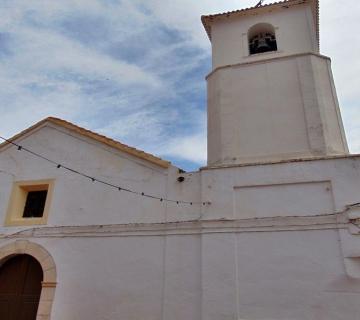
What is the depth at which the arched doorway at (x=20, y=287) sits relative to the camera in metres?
7.84

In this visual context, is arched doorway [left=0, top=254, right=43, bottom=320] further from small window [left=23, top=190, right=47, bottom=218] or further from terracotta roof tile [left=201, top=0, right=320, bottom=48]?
terracotta roof tile [left=201, top=0, right=320, bottom=48]

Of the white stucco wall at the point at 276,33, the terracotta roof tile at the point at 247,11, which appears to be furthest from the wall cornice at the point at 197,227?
the terracotta roof tile at the point at 247,11

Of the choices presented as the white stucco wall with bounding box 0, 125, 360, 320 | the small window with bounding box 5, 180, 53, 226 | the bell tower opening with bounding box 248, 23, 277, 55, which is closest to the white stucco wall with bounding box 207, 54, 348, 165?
the white stucco wall with bounding box 0, 125, 360, 320

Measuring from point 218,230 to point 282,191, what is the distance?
4.85ft

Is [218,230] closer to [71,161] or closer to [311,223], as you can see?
[311,223]

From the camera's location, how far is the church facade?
6325 millimetres

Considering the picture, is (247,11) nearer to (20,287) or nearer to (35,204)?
(35,204)

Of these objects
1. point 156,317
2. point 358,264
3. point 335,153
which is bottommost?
point 156,317

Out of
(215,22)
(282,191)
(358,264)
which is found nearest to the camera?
(358,264)

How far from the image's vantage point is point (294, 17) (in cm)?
934

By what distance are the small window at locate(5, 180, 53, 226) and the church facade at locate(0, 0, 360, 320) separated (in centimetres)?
3

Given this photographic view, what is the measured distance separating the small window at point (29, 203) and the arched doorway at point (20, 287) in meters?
0.88

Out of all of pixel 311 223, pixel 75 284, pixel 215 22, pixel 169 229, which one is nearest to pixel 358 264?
pixel 311 223

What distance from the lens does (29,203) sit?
9.07 m
